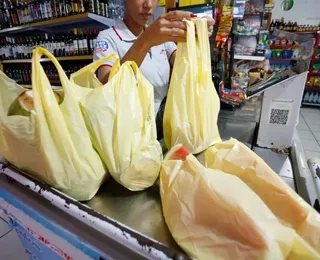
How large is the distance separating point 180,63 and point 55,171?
48cm

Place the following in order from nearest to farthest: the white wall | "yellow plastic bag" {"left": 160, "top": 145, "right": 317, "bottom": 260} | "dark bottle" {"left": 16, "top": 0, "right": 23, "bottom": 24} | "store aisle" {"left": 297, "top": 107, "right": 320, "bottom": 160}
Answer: "yellow plastic bag" {"left": 160, "top": 145, "right": 317, "bottom": 260}, "store aisle" {"left": 297, "top": 107, "right": 320, "bottom": 160}, "dark bottle" {"left": 16, "top": 0, "right": 23, "bottom": 24}, the white wall

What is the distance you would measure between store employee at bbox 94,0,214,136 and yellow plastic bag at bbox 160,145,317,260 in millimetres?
439

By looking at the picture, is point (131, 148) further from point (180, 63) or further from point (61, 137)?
point (180, 63)

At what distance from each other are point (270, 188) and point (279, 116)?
1.88ft

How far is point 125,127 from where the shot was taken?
490mm

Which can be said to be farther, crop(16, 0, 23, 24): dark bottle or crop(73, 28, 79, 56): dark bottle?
crop(16, 0, 23, 24): dark bottle

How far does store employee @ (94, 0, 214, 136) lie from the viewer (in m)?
0.62

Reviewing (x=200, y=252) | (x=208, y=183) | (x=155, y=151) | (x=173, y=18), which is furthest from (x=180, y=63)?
(x=200, y=252)

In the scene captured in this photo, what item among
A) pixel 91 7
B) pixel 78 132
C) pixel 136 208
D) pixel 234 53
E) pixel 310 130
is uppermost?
pixel 91 7

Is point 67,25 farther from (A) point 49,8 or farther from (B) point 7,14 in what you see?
(B) point 7,14

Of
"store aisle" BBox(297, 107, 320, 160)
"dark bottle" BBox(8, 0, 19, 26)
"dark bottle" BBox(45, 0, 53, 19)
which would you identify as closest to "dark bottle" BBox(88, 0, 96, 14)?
"dark bottle" BBox(45, 0, 53, 19)

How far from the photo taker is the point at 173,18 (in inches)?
24.3

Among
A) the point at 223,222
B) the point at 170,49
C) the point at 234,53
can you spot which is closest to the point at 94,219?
the point at 223,222

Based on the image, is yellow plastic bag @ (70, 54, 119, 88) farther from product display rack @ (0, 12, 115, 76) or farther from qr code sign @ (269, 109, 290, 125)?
product display rack @ (0, 12, 115, 76)
